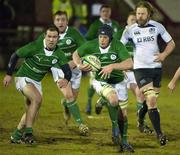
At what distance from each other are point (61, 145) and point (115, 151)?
100cm

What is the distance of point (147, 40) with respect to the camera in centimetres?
1165

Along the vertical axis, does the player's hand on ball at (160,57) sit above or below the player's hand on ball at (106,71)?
below

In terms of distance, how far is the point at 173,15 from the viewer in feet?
89.0

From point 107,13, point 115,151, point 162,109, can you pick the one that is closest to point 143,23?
point 115,151

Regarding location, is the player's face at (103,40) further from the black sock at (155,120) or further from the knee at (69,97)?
the knee at (69,97)

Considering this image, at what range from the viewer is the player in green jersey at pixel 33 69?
35.9 ft

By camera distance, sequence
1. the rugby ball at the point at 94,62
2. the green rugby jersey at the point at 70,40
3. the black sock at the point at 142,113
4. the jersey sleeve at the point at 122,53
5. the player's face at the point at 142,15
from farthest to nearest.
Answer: the green rugby jersey at the point at 70,40 < the black sock at the point at 142,113 < the player's face at the point at 142,15 < the rugby ball at the point at 94,62 < the jersey sleeve at the point at 122,53

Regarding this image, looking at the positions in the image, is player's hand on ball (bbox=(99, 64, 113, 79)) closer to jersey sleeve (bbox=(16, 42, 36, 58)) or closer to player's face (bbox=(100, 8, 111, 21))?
jersey sleeve (bbox=(16, 42, 36, 58))

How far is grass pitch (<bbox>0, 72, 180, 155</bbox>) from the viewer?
10602mm

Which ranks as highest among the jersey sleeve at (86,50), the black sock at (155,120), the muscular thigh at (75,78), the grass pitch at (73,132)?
the jersey sleeve at (86,50)

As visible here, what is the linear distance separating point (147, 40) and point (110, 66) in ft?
4.69

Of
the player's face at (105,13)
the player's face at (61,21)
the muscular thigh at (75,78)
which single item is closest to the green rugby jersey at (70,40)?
the player's face at (61,21)

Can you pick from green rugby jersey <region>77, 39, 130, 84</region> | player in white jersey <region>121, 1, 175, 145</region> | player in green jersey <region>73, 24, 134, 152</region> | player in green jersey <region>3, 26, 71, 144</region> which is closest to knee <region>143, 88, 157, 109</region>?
player in white jersey <region>121, 1, 175, 145</region>

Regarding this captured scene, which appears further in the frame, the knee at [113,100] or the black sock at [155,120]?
the black sock at [155,120]
